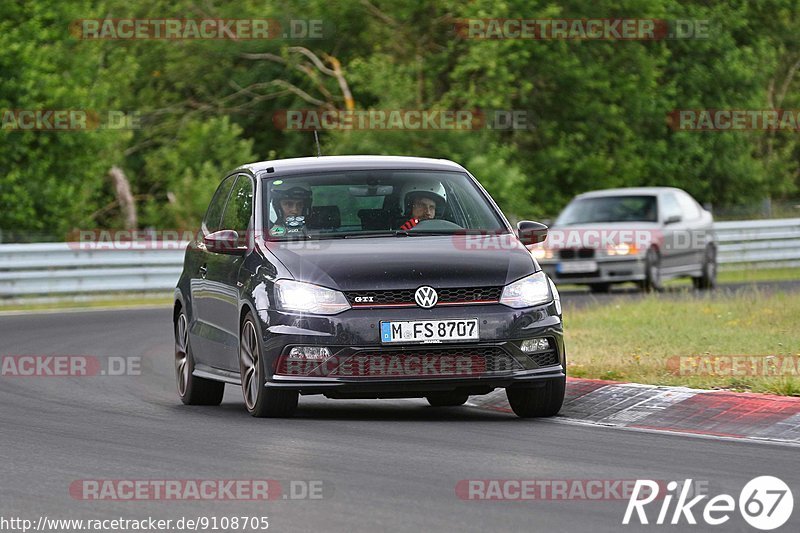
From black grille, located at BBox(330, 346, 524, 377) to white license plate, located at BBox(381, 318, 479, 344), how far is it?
7 centimetres

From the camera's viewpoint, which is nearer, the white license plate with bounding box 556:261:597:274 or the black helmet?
the black helmet

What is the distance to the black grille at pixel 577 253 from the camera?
27781 mm

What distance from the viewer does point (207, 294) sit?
12.6 metres

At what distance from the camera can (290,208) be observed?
11.9m

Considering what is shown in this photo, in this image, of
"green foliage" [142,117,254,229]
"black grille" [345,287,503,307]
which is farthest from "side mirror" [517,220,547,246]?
"green foliage" [142,117,254,229]

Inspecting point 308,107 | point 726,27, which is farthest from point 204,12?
point 726,27

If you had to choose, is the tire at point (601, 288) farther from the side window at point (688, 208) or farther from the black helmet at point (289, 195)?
the black helmet at point (289, 195)

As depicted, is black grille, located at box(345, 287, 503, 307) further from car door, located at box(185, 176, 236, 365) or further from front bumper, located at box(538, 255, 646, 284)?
front bumper, located at box(538, 255, 646, 284)

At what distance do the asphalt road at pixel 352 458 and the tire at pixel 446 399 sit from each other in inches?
4.3

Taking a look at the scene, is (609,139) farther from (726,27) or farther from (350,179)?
(350,179)

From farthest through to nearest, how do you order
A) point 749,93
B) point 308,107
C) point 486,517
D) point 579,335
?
point 749,93 → point 308,107 → point 579,335 → point 486,517

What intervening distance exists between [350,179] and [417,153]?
27972 millimetres

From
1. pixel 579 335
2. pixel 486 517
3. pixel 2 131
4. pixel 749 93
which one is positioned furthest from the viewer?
pixel 749 93

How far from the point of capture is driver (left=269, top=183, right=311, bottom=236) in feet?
38.6
